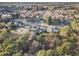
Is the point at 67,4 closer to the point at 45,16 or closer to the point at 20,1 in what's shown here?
the point at 45,16

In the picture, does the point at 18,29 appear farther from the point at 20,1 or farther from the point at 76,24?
the point at 76,24

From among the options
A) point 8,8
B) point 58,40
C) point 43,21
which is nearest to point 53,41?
point 58,40

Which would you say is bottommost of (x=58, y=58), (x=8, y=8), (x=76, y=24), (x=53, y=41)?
(x=58, y=58)

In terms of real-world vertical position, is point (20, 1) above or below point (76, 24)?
above

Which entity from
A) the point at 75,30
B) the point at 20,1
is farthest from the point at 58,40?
the point at 20,1

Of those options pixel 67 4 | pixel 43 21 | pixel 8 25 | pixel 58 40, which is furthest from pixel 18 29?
pixel 67 4

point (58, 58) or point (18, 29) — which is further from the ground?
point (18, 29)

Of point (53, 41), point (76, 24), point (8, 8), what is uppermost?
point (8, 8)

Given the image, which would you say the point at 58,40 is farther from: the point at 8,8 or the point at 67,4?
the point at 8,8
